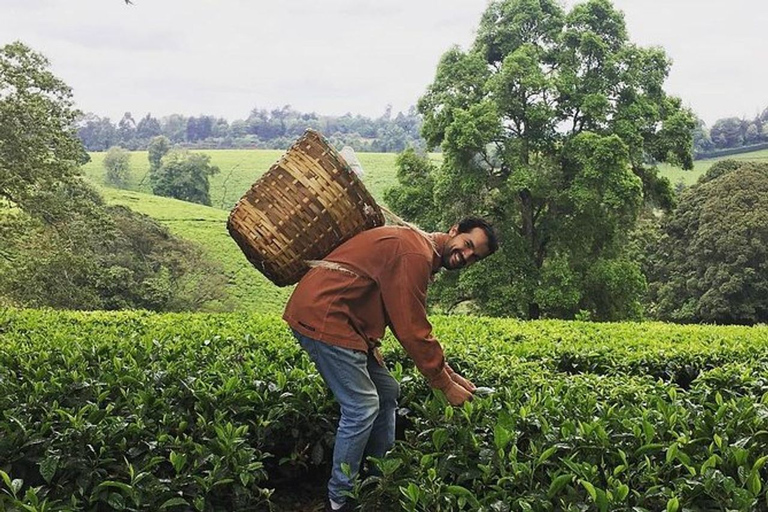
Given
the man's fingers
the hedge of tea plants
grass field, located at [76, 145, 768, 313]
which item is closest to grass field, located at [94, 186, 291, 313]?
grass field, located at [76, 145, 768, 313]

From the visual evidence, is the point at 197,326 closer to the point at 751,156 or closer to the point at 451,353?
the point at 451,353

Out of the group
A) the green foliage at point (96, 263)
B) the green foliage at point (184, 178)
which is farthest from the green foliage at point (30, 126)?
the green foliage at point (184, 178)

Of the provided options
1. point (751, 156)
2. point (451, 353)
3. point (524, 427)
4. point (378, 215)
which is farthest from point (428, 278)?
point (751, 156)

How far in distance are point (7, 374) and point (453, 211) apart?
16.0 meters

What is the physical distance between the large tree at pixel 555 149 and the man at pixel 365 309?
50.4ft

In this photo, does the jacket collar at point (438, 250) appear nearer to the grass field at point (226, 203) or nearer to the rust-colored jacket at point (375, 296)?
the rust-colored jacket at point (375, 296)

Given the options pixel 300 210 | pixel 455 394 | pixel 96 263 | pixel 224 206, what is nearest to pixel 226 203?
pixel 224 206

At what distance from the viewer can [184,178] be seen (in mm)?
54375

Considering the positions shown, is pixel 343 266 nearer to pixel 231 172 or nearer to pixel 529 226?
pixel 529 226

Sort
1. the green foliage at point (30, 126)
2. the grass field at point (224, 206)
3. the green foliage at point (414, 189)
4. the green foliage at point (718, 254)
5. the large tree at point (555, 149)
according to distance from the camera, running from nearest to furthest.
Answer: the green foliage at point (30, 126) < the large tree at point (555, 149) < the green foliage at point (414, 189) < the green foliage at point (718, 254) < the grass field at point (224, 206)

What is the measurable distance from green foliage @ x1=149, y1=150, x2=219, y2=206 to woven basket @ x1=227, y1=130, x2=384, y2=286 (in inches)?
2095

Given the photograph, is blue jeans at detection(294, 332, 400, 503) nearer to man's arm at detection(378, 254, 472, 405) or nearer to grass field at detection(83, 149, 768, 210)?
man's arm at detection(378, 254, 472, 405)

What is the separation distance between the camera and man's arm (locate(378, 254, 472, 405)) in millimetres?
2932

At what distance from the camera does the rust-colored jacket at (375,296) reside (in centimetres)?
295
